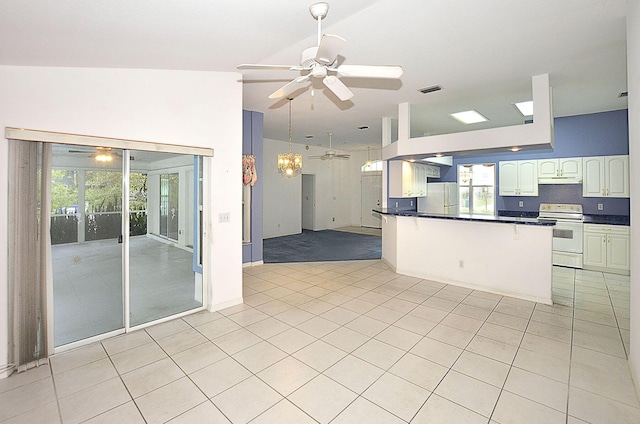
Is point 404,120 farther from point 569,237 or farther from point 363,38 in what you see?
point 569,237

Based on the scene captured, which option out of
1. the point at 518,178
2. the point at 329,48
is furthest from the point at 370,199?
the point at 329,48

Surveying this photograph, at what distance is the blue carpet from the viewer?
21.6ft

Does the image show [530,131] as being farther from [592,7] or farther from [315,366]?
[315,366]

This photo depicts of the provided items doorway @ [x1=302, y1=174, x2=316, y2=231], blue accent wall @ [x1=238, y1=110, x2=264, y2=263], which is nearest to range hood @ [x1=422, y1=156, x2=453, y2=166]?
blue accent wall @ [x1=238, y1=110, x2=264, y2=263]

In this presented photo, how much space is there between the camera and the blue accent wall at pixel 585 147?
17.7 ft

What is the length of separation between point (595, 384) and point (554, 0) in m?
2.95

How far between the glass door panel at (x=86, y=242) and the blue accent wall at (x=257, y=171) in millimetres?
2723

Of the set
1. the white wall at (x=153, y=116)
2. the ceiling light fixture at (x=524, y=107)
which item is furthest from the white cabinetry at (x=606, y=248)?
the white wall at (x=153, y=116)

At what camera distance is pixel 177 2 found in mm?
1992

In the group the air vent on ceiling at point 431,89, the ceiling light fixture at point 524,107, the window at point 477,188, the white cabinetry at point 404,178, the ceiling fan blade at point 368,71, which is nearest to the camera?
the ceiling fan blade at point 368,71

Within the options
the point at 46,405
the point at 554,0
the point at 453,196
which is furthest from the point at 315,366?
the point at 453,196

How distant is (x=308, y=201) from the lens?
10.8 metres

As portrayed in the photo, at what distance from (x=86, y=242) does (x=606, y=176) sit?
7902 mm

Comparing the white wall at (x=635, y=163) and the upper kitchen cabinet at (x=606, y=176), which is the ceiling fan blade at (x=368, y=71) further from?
the upper kitchen cabinet at (x=606, y=176)
